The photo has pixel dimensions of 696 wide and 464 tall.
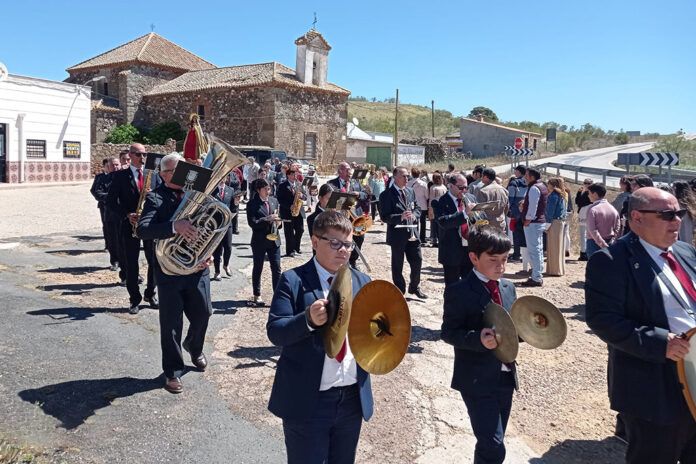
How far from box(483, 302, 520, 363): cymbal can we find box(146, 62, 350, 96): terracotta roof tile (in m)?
34.5

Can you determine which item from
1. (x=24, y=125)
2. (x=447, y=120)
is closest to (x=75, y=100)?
(x=24, y=125)

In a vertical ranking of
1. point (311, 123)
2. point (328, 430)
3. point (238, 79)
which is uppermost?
point (238, 79)

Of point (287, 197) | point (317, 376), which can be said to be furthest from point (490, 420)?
point (287, 197)

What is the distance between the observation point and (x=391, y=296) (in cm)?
253

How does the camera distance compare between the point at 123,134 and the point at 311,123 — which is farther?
the point at 311,123

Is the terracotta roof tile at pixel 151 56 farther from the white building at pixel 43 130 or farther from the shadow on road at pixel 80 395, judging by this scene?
the shadow on road at pixel 80 395

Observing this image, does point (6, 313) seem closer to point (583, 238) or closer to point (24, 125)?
point (583, 238)

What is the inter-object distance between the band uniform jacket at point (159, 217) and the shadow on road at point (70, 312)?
2.34 m

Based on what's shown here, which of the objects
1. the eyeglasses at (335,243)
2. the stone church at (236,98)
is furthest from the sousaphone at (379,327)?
the stone church at (236,98)

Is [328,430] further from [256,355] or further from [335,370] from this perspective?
[256,355]

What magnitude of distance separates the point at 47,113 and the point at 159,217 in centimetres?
2640

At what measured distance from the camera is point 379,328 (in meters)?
2.56

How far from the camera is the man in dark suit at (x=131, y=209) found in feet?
22.9

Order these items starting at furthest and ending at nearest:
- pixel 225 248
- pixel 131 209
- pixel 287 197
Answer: pixel 287 197
pixel 225 248
pixel 131 209
